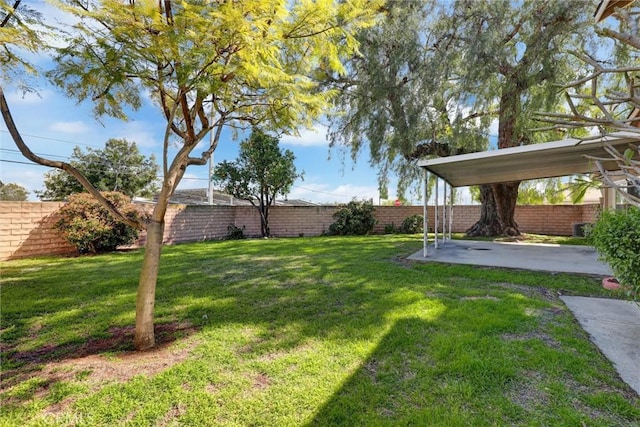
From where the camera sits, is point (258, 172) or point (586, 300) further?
point (258, 172)

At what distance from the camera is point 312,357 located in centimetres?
265

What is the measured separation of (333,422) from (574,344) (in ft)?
7.89

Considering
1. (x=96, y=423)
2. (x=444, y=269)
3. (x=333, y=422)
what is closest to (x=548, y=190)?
(x=444, y=269)

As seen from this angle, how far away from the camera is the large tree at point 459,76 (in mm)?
8484

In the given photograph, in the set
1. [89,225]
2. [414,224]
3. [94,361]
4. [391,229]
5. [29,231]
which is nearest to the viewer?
[94,361]

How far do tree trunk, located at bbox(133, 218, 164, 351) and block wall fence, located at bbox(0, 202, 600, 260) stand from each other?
24.0ft

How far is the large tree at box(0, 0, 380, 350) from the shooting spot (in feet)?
8.13

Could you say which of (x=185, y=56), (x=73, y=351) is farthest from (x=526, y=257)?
(x=73, y=351)

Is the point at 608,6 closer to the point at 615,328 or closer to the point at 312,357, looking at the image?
the point at 615,328

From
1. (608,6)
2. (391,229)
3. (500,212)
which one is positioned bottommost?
(391,229)

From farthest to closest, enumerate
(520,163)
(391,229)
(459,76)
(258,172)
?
(391,229), (258,172), (459,76), (520,163)

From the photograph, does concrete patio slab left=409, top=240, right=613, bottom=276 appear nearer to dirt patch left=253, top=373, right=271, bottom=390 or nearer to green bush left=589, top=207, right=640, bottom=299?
green bush left=589, top=207, right=640, bottom=299

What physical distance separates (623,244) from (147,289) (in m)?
4.14

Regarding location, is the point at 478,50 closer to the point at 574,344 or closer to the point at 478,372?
the point at 574,344
